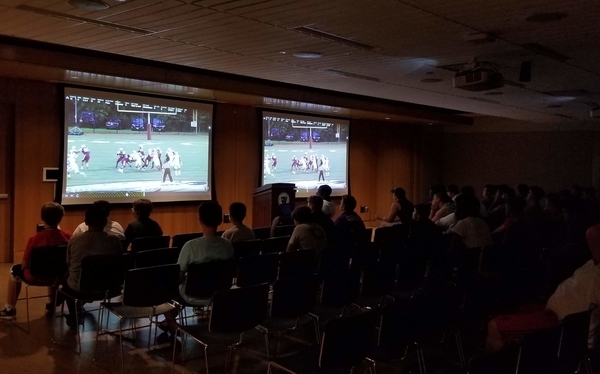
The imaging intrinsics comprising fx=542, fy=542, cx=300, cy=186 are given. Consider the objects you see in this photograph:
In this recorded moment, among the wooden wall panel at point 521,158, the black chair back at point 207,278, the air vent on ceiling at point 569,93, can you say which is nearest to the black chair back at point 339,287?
the black chair back at point 207,278

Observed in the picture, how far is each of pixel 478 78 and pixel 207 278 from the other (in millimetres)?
3723

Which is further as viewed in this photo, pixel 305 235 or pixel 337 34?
pixel 305 235

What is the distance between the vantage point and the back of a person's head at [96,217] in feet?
16.1

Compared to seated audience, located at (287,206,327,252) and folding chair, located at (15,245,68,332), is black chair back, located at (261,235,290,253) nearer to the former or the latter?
seated audience, located at (287,206,327,252)

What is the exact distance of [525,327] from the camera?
3.70 meters

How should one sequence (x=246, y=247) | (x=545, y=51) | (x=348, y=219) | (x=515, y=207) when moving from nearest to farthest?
(x=246, y=247), (x=545, y=51), (x=515, y=207), (x=348, y=219)

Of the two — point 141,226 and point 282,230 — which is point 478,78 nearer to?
point 282,230

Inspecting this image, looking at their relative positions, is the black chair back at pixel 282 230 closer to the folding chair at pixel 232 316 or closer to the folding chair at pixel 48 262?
the folding chair at pixel 48 262

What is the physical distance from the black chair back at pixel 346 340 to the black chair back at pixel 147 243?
3.21 m

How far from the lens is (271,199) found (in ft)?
31.8

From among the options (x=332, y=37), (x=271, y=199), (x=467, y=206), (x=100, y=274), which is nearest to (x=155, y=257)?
(x=100, y=274)

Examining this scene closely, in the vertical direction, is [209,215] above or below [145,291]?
above

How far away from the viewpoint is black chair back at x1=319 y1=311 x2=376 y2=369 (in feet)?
10.4

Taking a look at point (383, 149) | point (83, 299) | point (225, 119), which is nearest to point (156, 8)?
point (83, 299)
